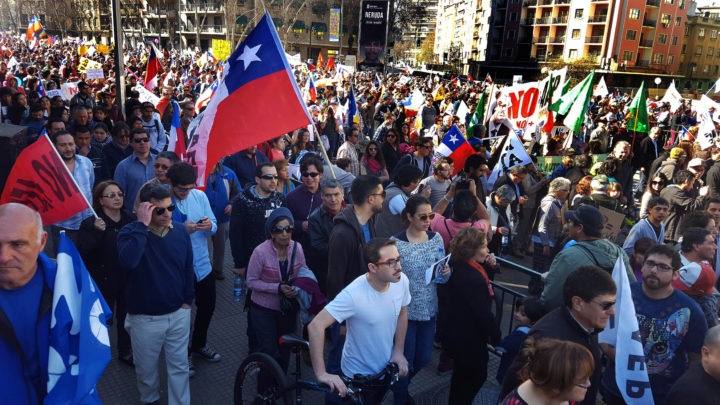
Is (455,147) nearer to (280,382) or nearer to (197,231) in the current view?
(197,231)

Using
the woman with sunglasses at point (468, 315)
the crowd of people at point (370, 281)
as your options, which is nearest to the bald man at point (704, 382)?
the crowd of people at point (370, 281)

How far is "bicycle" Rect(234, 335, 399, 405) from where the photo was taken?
3.07 meters

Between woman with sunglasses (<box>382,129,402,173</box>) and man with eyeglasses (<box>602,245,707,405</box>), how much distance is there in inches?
239

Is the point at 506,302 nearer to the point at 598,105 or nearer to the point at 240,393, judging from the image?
the point at 240,393

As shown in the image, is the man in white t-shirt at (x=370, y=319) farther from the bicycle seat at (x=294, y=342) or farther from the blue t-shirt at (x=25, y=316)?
the blue t-shirt at (x=25, y=316)

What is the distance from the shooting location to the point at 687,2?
60.7m

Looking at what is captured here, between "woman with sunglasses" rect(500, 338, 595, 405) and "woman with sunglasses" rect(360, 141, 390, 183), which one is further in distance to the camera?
"woman with sunglasses" rect(360, 141, 390, 183)

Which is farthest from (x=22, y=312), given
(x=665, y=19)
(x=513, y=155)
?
(x=665, y=19)

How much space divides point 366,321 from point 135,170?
3860 millimetres

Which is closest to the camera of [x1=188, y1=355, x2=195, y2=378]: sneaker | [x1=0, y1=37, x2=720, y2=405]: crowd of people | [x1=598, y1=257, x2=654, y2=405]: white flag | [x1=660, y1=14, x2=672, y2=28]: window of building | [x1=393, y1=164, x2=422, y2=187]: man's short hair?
[x1=0, y1=37, x2=720, y2=405]: crowd of people

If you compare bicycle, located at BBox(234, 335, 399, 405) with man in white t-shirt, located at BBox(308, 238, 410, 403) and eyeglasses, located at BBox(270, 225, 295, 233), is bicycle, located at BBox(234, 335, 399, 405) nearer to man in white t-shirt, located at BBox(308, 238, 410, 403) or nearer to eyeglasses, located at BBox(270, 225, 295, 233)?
man in white t-shirt, located at BBox(308, 238, 410, 403)

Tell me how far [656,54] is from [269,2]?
46136 millimetres

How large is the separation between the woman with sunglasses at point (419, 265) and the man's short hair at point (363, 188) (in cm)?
34

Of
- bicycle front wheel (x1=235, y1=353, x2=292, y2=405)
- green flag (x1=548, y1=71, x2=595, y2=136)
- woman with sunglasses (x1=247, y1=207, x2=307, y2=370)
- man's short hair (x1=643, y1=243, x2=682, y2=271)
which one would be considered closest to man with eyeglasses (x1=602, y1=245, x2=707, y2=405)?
man's short hair (x1=643, y1=243, x2=682, y2=271)
